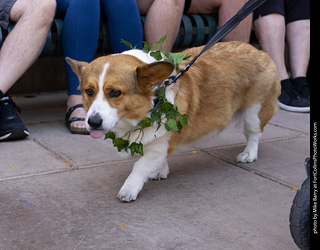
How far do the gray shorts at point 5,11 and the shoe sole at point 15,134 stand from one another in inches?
33.2

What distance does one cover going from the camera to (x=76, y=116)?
398 cm

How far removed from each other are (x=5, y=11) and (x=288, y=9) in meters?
3.00

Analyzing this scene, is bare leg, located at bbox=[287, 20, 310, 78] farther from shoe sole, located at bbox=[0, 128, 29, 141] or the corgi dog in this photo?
shoe sole, located at bbox=[0, 128, 29, 141]

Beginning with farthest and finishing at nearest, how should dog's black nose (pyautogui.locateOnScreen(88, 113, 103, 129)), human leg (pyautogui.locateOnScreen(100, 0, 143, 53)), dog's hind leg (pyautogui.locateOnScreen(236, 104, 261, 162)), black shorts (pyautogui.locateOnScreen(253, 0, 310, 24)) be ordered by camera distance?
black shorts (pyautogui.locateOnScreen(253, 0, 310, 24)) < human leg (pyautogui.locateOnScreen(100, 0, 143, 53)) < dog's hind leg (pyautogui.locateOnScreen(236, 104, 261, 162)) < dog's black nose (pyautogui.locateOnScreen(88, 113, 103, 129))

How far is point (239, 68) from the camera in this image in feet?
10.3

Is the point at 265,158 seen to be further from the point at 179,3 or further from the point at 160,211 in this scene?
the point at 179,3

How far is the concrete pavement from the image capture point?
6.98 feet

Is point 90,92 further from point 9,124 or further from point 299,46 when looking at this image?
point 299,46

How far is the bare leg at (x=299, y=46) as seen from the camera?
512 cm

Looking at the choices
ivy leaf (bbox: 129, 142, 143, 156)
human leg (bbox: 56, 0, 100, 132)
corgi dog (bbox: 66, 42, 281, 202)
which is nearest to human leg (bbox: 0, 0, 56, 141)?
human leg (bbox: 56, 0, 100, 132)

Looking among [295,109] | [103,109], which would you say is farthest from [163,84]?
[295,109]

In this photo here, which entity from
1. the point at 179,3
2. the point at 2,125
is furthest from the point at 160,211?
the point at 179,3

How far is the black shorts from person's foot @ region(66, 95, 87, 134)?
215cm

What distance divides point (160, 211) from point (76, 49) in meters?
1.99
